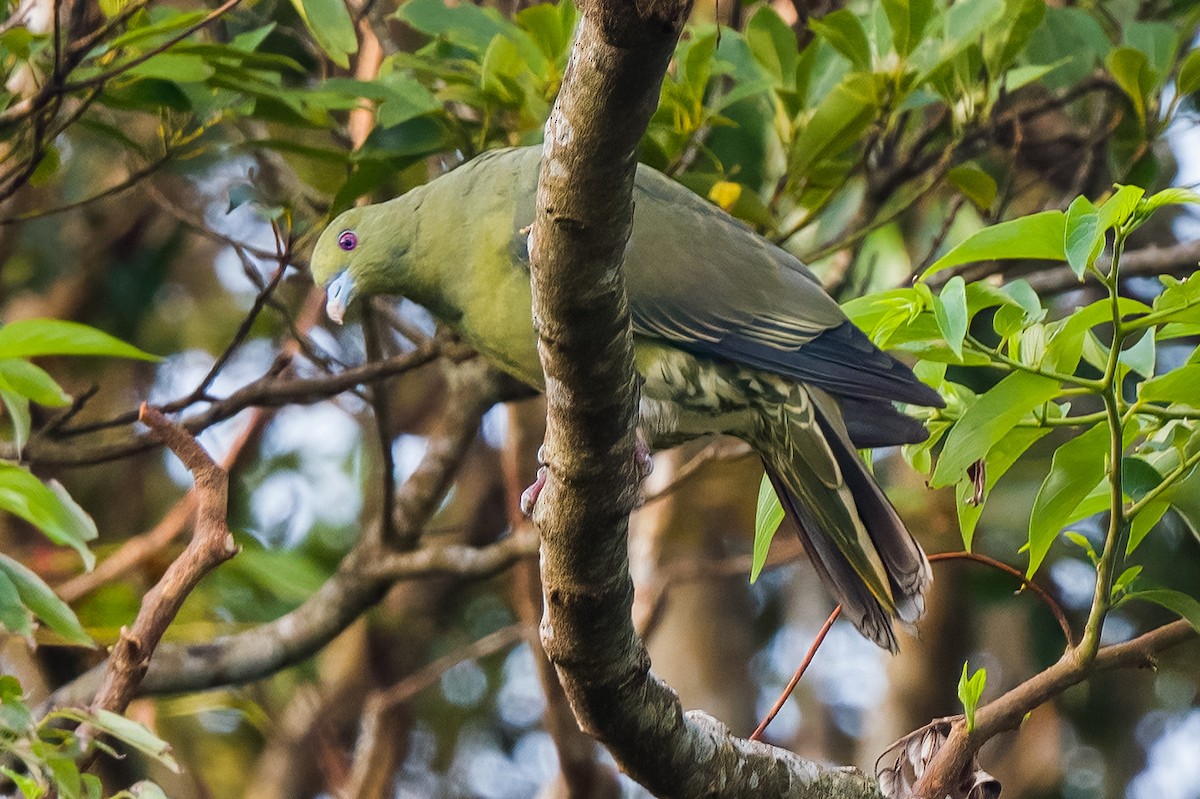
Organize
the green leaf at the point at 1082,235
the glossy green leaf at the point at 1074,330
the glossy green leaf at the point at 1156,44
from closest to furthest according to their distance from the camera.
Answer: the green leaf at the point at 1082,235 → the glossy green leaf at the point at 1074,330 → the glossy green leaf at the point at 1156,44

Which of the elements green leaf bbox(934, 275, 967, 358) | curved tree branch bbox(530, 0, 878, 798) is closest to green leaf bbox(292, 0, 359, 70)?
curved tree branch bbox(530, 0, 878, 798)

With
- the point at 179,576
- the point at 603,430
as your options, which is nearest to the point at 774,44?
the point at 603,430

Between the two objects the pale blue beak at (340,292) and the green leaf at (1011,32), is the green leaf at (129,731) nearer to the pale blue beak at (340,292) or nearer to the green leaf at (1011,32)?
the pale blue beak at (340,292)

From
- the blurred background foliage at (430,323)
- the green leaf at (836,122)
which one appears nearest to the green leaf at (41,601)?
the blurred background foliage at (430,323)

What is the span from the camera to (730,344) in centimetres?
267

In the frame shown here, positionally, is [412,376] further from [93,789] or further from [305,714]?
[93,789]

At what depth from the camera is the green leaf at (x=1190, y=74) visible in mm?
3021

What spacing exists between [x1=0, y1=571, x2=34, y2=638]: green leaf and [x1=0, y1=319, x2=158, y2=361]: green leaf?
303 millimetres

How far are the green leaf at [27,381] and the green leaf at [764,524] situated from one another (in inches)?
39.9

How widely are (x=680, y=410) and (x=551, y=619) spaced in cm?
96

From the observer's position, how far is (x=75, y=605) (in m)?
3.73

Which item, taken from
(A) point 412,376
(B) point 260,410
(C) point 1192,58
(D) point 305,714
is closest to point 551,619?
(C) point 1192,58

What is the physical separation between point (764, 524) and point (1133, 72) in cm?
167

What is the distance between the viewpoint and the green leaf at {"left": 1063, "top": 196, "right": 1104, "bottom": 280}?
61.7 inches
